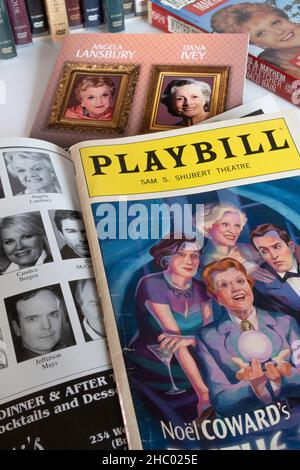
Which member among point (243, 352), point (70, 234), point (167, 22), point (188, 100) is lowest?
point (243, 352)

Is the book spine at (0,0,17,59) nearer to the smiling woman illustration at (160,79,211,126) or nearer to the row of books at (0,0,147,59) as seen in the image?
the row of books at (0,0,147,59)

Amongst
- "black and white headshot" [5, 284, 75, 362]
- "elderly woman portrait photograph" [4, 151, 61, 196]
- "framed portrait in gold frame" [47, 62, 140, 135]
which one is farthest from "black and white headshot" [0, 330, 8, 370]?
"framed portrait in gold frame" [47, 62, 140, 135]

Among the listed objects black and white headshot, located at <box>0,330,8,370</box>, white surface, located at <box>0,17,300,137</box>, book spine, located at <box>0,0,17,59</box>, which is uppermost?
book spine, located at <box>0,0,17,59</box>

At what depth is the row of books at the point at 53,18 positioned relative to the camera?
0.67 metres

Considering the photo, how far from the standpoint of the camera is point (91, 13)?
71 centimetres

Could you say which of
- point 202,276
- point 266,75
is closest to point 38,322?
point 202,276

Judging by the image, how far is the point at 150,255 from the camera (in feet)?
1.55

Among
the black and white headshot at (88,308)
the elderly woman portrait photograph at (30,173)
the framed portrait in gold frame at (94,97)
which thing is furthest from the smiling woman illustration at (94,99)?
the black and white headshot at (88,308)

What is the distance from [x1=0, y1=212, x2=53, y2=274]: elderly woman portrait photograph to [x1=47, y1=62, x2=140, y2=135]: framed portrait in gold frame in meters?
0.15

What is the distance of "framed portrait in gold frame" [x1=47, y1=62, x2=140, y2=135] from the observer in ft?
1.95

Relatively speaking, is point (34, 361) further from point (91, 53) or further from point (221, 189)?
point (91, 53)

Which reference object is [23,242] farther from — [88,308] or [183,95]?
[183,95]

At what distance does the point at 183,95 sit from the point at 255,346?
1.03ft

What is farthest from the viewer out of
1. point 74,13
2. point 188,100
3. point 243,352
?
point 74,13
